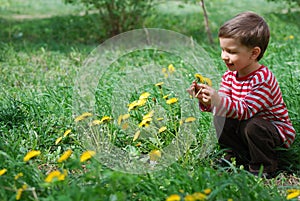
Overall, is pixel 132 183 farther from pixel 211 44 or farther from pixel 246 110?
pixel 211 44

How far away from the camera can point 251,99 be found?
282 cm

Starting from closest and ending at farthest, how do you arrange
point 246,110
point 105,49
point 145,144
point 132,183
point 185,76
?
1. point 132,183
2. point 246,110
3. point 145,144
4. point 185,76
5. point 105,49

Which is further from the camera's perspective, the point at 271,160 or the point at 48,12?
the point at 48,12

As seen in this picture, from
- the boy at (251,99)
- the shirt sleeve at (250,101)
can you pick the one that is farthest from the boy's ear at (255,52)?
the shirt sleeve at (250,101)

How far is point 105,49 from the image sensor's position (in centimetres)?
607

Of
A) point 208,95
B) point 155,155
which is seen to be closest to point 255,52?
point 208,95

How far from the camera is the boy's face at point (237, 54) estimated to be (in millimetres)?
2832

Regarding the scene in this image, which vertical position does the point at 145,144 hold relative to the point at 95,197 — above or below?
below

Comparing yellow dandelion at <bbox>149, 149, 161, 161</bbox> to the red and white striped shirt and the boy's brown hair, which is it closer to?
the red and white striped shirt

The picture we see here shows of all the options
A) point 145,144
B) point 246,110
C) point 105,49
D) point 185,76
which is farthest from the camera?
point 105,49

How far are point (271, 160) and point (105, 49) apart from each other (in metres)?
3.51

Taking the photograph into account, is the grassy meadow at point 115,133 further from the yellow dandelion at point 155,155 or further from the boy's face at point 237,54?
the boy's face at point 237,54

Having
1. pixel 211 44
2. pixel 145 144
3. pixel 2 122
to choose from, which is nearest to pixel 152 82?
pixel 145 144

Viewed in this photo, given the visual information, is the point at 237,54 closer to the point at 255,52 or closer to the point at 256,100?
the point at 255,52
